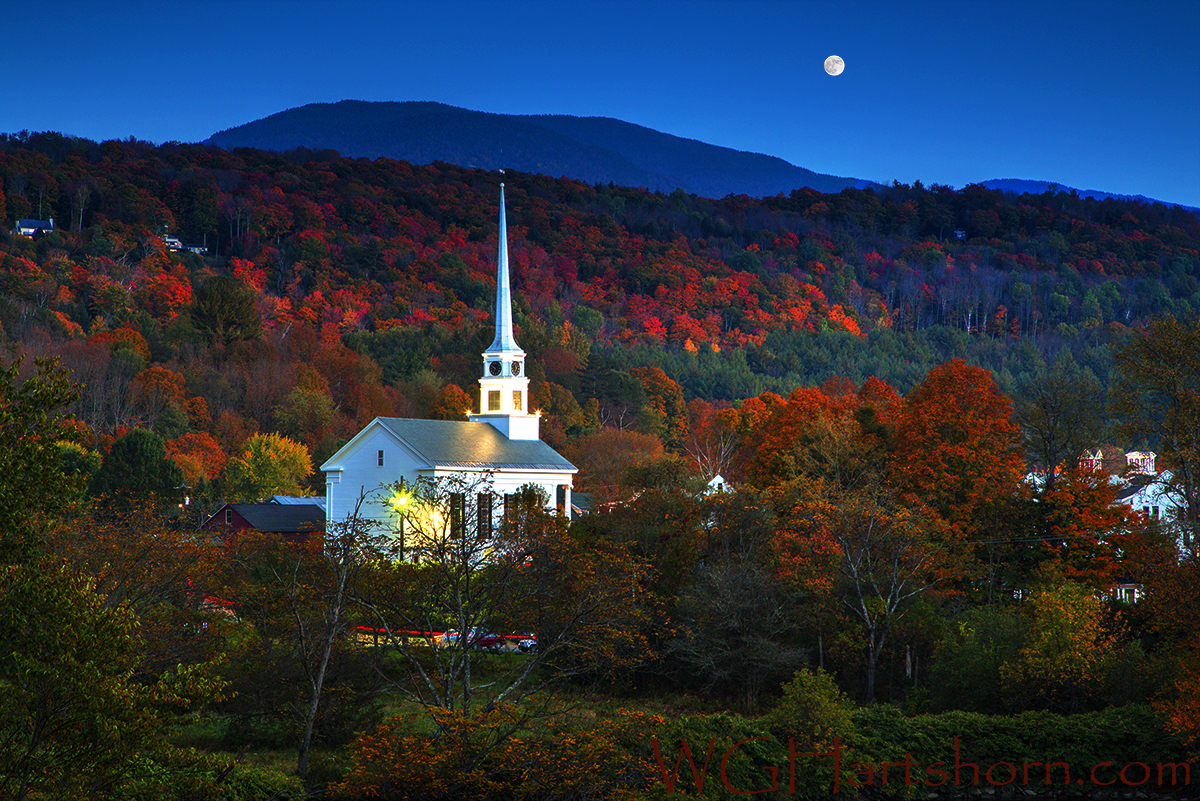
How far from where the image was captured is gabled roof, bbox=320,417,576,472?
177 ft

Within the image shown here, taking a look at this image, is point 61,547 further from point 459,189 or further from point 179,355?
point 459,189

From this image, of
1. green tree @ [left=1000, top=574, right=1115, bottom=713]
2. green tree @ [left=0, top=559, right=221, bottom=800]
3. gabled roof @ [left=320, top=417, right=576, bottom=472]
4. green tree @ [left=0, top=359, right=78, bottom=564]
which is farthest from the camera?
gabled roof @ [left=320, top=417, right=576, bottom=472]

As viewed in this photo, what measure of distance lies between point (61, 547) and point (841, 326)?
124983 millimetres

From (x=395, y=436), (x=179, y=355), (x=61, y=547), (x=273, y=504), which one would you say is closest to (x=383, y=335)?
(x=179, y=355)

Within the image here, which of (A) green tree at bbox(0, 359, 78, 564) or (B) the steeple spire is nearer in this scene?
(A) green tree at bbox(0, 359, 78, 564)

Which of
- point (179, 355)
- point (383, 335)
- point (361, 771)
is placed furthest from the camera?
point (383, 335)

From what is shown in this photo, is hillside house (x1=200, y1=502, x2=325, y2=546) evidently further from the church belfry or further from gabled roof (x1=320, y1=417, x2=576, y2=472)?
the church belfry

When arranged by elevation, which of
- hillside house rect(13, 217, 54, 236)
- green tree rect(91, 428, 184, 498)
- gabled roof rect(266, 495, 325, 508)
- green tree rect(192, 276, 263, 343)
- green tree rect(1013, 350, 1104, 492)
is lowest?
gabled roof rect(266, 495, 325, 508)

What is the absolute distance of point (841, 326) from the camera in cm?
14500

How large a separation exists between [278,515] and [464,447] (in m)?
11.9

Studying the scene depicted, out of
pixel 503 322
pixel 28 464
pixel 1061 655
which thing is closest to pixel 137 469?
pixel 503 322

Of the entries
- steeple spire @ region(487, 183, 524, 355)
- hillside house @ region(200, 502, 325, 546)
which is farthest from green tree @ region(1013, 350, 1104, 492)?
hillside house @ region(200, 502, 325, 546)

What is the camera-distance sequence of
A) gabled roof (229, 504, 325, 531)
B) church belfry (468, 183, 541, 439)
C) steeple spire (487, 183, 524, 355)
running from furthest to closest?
1. steeple spire (487, 183, 524, 355)
2. church belfry (468, 183, 541, 439)
3. gabled roof (229, 504, 325, 531)

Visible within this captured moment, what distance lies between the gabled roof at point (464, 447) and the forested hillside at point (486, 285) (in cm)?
1735
